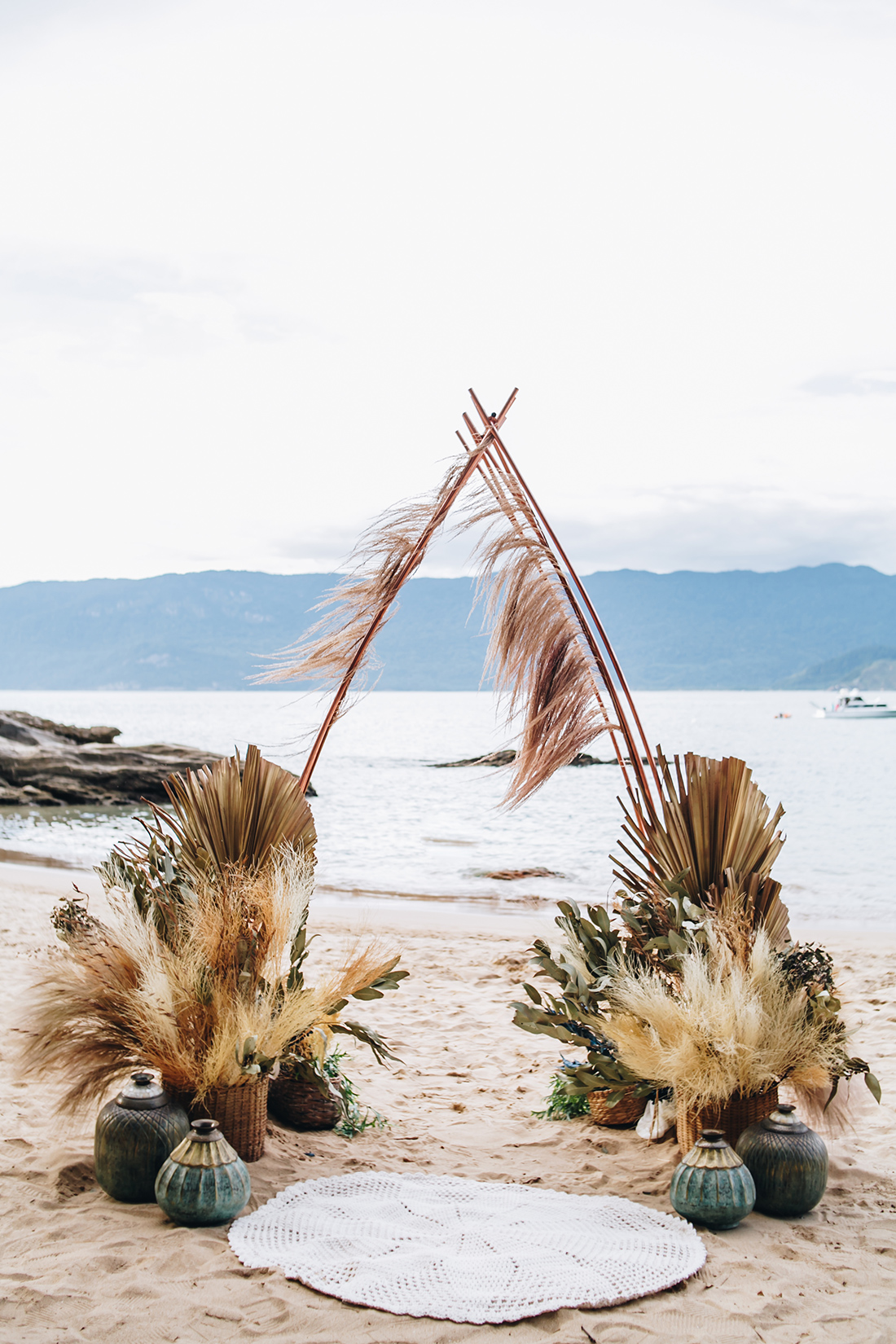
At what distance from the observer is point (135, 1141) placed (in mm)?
3115

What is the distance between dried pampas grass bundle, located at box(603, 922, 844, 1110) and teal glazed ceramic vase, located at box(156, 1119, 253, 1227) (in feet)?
4.67

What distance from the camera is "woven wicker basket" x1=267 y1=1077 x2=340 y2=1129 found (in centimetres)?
393

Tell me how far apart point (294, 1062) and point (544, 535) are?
2.52 m

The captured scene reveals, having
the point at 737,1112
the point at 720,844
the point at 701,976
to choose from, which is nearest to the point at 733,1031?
the point at 701,976

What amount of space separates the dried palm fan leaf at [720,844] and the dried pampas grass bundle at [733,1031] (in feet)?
0.89

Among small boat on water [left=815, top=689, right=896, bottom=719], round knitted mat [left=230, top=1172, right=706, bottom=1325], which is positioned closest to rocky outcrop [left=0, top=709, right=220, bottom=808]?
round knitted mat [left=230, top=1172, right=706, bottom=1325]

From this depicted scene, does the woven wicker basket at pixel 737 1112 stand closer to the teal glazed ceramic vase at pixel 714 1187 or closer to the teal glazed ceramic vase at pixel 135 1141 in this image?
the teal glazed ceramic vase at pixel 714 1187

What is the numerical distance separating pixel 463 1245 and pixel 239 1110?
37.7 inches

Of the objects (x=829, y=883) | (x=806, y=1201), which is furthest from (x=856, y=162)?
(x=829, y=883)

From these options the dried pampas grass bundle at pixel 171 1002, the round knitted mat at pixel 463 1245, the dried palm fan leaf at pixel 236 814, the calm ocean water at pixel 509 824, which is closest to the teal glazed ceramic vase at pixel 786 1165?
the round knitted mat at pixel 463 1245

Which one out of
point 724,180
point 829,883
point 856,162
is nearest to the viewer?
point 856,162

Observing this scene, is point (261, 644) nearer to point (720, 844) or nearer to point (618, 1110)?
point (618, 1110)

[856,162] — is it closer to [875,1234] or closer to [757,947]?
[757,947]

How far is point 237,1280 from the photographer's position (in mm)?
2680
